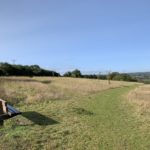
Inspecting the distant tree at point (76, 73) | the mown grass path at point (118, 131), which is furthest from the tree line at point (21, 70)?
the mown grass path at point (118, 131)

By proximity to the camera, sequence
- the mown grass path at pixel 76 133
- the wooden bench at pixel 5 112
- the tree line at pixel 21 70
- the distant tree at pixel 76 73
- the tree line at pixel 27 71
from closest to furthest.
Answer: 1. the mown grass path at pixel 76 133
2. the wooden bench at pixel 5 112
3. the tree line at pixel 21 70
4. the tree line at pixel 27 71
5. the distant tree at pixel 76 73

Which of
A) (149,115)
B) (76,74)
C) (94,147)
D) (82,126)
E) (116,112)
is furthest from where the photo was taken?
(76,74)

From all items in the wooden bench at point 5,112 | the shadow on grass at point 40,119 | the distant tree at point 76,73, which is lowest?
the shadow on grass at point 40,119

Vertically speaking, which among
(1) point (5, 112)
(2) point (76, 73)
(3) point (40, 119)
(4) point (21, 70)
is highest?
(4) point (21, 70)

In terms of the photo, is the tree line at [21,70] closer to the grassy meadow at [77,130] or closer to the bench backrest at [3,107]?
the grassy meadow at [77,130]

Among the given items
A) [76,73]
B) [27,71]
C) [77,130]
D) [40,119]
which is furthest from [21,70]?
[77,130]

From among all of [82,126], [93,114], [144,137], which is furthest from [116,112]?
[144,137]

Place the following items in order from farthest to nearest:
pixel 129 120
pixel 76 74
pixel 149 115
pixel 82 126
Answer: pixel 76 74 < pixel 149 115 < pixel 129 120 < pixel 82 126

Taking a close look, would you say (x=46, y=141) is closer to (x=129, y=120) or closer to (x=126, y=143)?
(x=126, y=143)

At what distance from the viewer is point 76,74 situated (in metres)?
65.2

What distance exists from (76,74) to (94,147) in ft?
191

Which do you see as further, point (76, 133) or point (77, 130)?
point (77, 130)

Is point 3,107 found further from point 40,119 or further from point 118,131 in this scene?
point 118,131

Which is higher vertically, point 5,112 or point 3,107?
point 3,107
